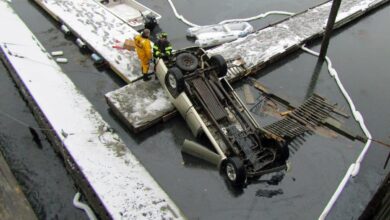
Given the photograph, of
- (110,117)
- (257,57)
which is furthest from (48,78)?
(257,57)

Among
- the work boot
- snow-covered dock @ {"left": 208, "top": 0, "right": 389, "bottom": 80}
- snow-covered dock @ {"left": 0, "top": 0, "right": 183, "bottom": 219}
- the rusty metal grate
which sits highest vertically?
snow-covered dock @ {"left": 208, "top": 0, "right": 389, "bottom": 80}

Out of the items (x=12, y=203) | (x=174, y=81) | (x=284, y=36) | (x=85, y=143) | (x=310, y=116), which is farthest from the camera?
(x=284, y=36)

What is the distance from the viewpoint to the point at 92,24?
11.0 meters

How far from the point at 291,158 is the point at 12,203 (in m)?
5.42

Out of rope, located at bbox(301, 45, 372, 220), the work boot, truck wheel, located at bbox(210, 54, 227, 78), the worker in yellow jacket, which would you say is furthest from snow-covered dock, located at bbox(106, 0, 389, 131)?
rope, located at bbox(301, 45, 372, 220)

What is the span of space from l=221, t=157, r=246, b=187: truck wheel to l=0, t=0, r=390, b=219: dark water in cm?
22

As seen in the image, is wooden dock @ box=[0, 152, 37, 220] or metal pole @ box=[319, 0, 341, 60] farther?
metal pole @ box=[319, 0, 341, 60]

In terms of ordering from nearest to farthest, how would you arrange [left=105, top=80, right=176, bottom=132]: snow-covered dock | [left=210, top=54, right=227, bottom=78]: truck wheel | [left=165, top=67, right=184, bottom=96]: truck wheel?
1. [left=165, top=67, right=184, bottom=96]: truck wheel
2. [left=105, top=80, right=176, bottom=132]: snow-covered dock
3. [left=210, top=54, right=227, bottom=78]: truck wheel

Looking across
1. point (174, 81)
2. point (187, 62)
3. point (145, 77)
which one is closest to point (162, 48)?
point (187, 62)

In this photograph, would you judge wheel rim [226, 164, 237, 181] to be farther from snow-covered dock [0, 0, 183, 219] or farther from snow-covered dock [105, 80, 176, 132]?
snow-covered dock [105, 80, 176, 132]

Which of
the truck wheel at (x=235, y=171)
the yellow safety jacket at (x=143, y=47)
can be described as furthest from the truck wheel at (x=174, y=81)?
the truck wheel at (x=235, y=171)

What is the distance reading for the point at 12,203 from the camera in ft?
19.1

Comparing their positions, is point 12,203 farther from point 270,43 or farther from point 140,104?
point 270,43

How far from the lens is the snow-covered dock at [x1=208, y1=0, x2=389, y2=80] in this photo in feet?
32.4
